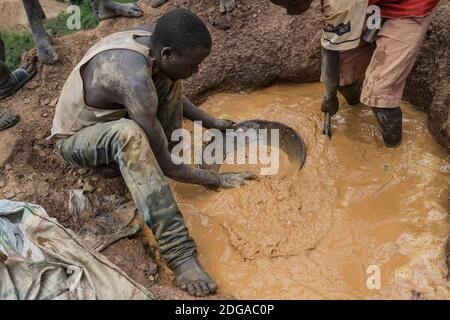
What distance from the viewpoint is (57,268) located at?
99.0 inches

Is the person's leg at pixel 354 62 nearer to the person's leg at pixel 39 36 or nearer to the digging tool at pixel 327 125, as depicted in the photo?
the digging tool at pixel 327 125

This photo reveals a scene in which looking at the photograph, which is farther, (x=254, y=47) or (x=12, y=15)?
(x=12, y=15)

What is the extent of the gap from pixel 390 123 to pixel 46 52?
2592 millimetres

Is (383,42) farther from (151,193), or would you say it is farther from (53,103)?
(53,103)

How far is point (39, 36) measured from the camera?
4023 mm

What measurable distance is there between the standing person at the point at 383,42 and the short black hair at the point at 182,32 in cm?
57

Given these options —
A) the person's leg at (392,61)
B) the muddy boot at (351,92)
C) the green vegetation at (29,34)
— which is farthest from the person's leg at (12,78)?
the person's leg at (392,61)

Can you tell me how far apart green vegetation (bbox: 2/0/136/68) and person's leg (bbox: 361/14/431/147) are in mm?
3456

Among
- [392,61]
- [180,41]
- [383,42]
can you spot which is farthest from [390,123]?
[180,41]

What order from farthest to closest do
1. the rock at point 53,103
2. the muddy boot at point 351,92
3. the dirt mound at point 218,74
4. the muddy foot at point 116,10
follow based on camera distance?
the muddy foot at point 116,10 < the rock at point 53,103 < the muddy boot at point 351,92 < the dirt mound at point 218,74

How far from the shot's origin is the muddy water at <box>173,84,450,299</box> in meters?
2.69

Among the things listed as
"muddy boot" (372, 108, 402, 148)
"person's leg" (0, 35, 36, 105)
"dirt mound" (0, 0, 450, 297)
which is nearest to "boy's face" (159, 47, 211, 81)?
"dirt mound" (0, 0, 450, 297)

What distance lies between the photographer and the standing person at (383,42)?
2.90m

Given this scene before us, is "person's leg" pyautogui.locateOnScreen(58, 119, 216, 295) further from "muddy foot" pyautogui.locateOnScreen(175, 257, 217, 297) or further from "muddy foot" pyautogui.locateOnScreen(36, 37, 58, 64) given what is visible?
"muddy foot" pyautogui.locateOnScreen(36, 37, 58, 64)
